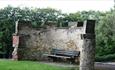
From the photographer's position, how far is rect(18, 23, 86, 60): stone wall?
23328mm

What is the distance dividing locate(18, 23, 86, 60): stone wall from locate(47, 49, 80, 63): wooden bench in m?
0.32

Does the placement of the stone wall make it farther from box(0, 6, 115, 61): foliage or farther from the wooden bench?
box(0, 6, 115, 61): foliage

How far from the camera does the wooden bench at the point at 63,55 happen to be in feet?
74.4

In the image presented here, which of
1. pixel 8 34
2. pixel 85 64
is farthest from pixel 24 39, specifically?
pixel 85 64

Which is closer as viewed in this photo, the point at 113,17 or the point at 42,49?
the point at 42,49

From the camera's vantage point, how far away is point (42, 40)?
79.6 ft

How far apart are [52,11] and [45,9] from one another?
83 cm

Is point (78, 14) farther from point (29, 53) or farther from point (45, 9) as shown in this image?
point (29, 53)

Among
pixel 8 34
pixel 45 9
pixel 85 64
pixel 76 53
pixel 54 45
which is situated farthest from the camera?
pixel 45 9

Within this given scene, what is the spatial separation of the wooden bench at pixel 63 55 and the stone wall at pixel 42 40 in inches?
12.5

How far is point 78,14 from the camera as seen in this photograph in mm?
49094

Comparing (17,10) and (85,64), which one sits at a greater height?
(17,10)

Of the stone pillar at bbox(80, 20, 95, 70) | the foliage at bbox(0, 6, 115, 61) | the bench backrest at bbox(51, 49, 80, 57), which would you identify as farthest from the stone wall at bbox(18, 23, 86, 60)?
the stone pillar at bbox(80, 20, 95, 70)

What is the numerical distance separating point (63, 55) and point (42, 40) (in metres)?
1.90
